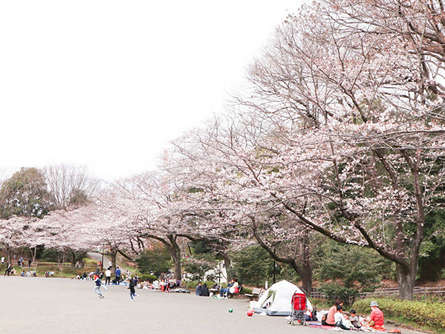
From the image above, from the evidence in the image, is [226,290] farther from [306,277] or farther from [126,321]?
[126,321]

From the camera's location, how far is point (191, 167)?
18.8 m

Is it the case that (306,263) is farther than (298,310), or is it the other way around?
(306,263)

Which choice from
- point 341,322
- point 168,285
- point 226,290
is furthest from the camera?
point 168,285

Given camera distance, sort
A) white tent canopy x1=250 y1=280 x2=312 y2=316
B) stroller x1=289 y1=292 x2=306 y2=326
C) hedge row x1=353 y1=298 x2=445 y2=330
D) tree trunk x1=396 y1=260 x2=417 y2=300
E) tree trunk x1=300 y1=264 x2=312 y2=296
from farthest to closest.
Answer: tree trunk x1=300 y1=264 x2=312 y2=296, white tent canopy x1=250 y1=280 x2=312 y2=316, tree trunk x1=396 y1=260 x2=417 y2=300, stroller x1=289 y1=292 x2=306 y2=326, hedge row x1=353 y1=298 x2=445 y2=330

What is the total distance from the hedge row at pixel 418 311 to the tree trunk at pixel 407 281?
84cm

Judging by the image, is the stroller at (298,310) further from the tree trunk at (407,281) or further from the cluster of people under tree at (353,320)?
the tree trunk at (407,281)

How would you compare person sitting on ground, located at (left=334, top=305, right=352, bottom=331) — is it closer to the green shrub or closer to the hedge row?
the hedge row

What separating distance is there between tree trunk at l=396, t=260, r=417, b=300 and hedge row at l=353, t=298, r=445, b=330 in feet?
2.75

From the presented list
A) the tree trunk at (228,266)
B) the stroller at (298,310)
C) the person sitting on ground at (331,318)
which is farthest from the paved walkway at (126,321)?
the tree trunk at (228,266)

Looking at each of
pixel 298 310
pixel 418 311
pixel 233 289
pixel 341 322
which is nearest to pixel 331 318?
pixel 341 322

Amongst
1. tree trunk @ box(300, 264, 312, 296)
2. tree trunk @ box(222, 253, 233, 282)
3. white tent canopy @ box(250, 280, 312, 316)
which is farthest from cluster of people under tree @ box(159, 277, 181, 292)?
white tent canopy @ box(250, 280, 312, 316)

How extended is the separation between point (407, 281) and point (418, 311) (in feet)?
7.40

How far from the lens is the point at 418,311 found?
437 inches

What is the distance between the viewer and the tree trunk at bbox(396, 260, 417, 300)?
42.7 feet
